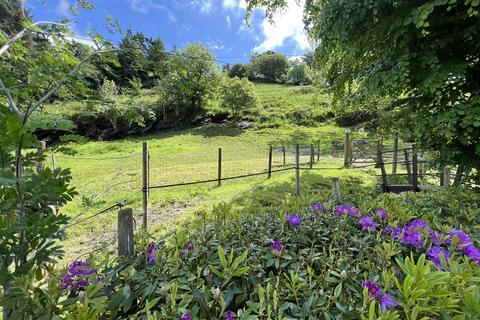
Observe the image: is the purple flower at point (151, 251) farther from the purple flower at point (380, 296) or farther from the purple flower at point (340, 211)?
the purple flower at point (340, 211)

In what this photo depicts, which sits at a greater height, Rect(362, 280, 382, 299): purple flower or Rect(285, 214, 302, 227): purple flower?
Rect(285, 214, 302, 227): purple flower

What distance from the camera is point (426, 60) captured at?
3.33 meters

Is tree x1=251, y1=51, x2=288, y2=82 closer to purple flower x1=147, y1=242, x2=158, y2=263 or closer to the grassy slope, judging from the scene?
the grassy slope

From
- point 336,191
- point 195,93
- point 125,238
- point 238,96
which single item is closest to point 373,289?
point 125,238

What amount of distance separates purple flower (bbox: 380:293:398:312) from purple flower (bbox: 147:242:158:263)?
98 centimetres

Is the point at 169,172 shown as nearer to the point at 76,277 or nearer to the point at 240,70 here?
the point at 76,277

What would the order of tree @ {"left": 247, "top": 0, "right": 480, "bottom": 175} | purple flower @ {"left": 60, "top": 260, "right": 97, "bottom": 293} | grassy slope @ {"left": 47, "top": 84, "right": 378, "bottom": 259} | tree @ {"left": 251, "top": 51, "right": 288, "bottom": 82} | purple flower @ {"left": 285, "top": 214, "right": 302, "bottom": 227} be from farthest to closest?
tree @ {"left": 251, "top": 51, "right": 288, "bottom": 82}
grassy slope @ {"left": 47, "top": 84, "right": 378, "bottom": 259}
tree @ {"left": 247, "top": 0, "right": 480, "bottom": 175}
purple flower @ {"left": 285, "top": 214, "right": 302, "bottom": 227}
purple flower @ {"left": 60, "top": 260, "right": 97, "bottom": 293}

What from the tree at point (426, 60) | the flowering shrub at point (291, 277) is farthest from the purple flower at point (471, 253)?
the tree at point (426, 60)

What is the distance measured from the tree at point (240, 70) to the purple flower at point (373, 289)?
46.0m

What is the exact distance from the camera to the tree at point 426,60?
3227 millimetres

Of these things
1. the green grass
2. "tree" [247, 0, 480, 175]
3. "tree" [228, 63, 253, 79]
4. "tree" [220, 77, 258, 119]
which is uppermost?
"tree" [228, 63, 253, 79]

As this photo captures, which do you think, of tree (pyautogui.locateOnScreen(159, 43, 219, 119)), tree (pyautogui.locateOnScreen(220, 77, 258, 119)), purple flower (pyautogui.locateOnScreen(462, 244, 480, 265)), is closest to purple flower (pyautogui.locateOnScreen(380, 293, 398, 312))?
purple flower (pyautogui.locateOnScreen(462, 244, 480, 265))

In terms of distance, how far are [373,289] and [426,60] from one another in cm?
325

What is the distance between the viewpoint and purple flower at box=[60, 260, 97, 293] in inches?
46.2
